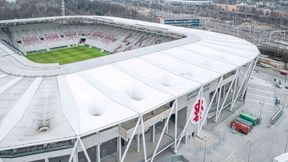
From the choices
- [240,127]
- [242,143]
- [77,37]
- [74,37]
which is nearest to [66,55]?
[74,37]

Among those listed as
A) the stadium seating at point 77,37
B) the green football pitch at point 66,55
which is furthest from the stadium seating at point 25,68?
the stadium seating at point 77,37

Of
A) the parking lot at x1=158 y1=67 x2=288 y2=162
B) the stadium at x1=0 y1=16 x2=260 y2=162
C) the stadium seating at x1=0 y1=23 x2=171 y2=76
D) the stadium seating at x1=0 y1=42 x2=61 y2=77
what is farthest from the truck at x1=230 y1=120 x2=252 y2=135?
the stadium seating at x1=0 y1=23 x2=171 y2=76

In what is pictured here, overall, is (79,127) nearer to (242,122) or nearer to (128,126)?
(128,126)

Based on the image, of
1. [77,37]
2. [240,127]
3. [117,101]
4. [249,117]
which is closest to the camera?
[117,101]

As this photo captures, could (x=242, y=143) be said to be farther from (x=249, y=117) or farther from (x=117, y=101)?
(x=117, y=101)

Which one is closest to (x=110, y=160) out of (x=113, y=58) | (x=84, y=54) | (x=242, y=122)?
(x=113, y=58)
